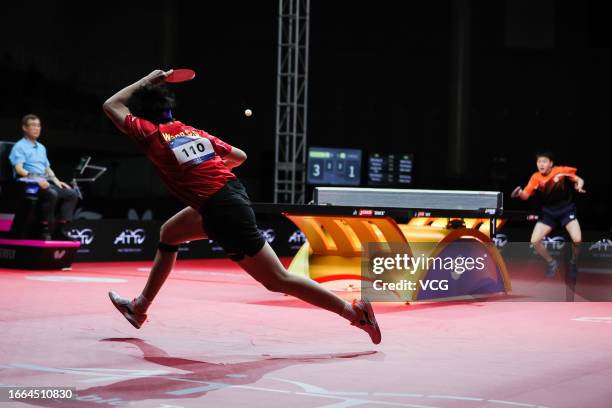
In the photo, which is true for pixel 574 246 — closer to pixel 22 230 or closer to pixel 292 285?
pixel 292 285

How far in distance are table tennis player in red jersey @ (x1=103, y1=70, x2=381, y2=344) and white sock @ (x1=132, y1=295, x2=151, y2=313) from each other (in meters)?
0.68

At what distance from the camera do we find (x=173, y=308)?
7.62 meters

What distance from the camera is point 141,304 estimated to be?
566 cm

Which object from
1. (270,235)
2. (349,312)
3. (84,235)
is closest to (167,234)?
(349,312)

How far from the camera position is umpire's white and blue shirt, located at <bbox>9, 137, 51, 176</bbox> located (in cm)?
1099

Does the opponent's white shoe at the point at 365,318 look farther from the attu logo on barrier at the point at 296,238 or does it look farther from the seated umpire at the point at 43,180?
the attu logo on barrier at the point at 296,238

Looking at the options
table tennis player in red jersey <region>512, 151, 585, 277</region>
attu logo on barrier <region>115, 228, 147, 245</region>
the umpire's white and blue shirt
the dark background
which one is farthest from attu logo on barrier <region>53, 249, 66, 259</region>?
the dark background

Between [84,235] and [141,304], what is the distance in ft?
28.2

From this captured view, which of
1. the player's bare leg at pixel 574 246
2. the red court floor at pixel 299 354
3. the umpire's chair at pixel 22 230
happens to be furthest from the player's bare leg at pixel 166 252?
the player's bare leg at pixel 574 246

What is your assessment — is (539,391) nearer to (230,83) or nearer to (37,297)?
(37,297)

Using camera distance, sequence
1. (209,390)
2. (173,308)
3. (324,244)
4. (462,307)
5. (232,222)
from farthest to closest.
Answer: (324,244)
(462,307)
(173,308)
(232,222)
(209,390)

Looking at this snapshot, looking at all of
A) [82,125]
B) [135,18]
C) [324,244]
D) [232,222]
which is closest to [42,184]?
[324,244]

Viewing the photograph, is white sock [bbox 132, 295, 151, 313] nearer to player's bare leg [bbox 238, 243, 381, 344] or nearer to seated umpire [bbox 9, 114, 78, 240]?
player's bare leg [bbox 238, 243, 381, 344]

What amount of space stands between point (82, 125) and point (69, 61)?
1.82 metres
